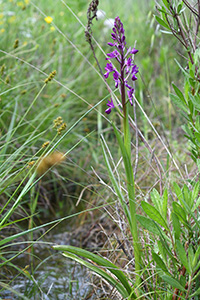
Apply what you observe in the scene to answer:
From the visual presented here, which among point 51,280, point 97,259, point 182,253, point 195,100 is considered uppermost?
point 195,100

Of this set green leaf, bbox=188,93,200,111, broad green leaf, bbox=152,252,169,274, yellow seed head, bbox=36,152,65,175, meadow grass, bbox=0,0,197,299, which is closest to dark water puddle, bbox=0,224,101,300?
meadow grass, bbox=0,0,197,299

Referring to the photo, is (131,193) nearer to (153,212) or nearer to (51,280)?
(153,212)

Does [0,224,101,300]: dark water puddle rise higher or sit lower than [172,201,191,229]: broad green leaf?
lower

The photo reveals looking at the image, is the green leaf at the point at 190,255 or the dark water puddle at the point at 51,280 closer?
the green leaf at the point at 190,255

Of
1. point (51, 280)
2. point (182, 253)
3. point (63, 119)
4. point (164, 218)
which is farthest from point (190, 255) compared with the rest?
point (63, 119)

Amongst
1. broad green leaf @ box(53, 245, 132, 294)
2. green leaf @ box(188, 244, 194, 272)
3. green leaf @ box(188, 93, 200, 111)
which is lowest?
broad green leaf @ box(53, 245, 132, 294)

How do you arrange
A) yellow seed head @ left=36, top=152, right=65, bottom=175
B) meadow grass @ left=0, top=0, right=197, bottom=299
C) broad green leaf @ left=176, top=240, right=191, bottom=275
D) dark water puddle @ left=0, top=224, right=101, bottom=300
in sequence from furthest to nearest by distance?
meadow grass @ left=0, top=0, right=197, bottom=299, dark water puddle @ left=0, top=224, right=101, bottom=300, yellow seed head @ left=36, top=152, right=65, bottom=175, broad green leaf @ left=176, top=240, right=191, bottom=275

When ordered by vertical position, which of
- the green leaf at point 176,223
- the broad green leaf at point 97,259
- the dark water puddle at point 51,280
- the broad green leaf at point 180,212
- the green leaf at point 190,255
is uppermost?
the broad green leaf at point 180,212

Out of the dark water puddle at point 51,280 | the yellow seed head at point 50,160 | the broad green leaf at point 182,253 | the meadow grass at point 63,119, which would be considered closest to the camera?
the broad green leaf at point 182,253

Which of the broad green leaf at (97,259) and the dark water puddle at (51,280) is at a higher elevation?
the broad green leaf at (97,259)

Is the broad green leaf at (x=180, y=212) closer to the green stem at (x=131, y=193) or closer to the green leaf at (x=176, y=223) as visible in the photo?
the green leaf at (x=176, y=223)

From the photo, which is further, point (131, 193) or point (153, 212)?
point (131, 193)

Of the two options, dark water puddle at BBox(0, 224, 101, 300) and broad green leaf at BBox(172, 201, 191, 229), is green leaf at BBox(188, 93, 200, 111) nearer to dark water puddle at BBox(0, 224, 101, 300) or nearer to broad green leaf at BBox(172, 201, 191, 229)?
broad green leaf at BBox(172, 201, 191, 229)

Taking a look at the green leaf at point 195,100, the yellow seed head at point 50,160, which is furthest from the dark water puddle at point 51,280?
the green leaf at point 195,100
